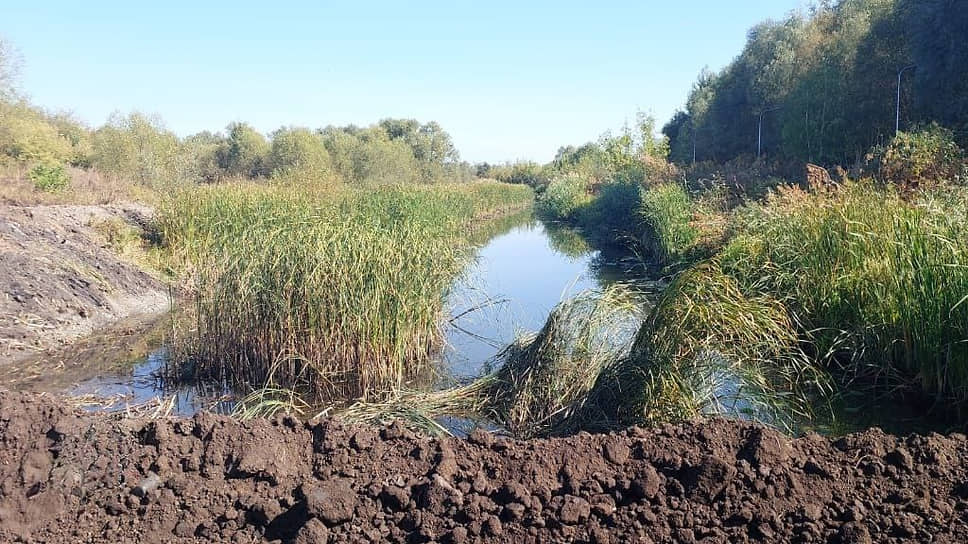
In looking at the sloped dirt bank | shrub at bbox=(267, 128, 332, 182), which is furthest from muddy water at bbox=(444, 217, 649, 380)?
shrub at bbox=(267, 128, 332, 182)

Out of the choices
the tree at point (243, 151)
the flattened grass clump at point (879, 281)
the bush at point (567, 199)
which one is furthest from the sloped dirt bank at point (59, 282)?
the tree at point (243, 151)

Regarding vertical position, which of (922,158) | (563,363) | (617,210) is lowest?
(563,363)

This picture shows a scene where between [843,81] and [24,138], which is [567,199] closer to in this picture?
[843,81]

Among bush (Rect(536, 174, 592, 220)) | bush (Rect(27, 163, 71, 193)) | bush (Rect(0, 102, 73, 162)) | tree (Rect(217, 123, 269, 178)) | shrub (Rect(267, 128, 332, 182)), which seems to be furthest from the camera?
tree (Rect(217, 123, 269, 178))

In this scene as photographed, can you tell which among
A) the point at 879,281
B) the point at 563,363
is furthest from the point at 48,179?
the point at 879,281

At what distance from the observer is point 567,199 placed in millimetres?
34062

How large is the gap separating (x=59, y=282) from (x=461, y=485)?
29.2 feet

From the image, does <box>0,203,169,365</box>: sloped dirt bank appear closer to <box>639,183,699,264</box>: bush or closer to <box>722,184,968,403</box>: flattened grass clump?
<box>722,184,968,403</box>: flattened grass clump

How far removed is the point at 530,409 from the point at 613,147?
137 ft

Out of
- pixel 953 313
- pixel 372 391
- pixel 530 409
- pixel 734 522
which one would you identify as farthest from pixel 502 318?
pixel 734 522

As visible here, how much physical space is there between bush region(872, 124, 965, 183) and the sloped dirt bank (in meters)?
12.3

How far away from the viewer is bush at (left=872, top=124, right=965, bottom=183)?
11.4m

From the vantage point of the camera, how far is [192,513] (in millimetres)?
3592

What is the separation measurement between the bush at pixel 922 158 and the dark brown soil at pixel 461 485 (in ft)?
30.1
